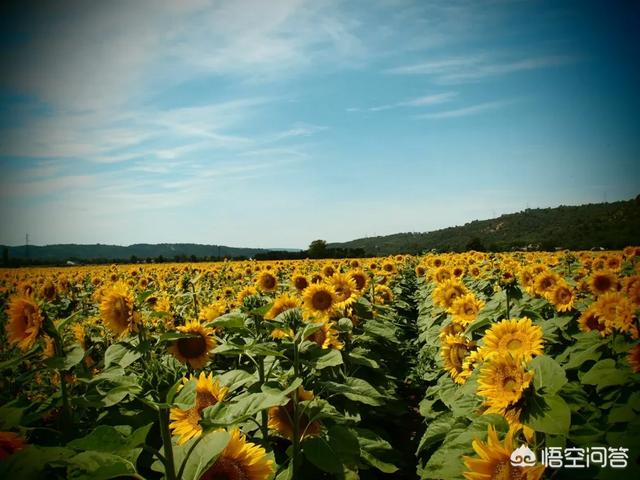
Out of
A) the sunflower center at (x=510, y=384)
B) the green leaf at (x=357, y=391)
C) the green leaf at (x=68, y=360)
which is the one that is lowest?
the green leaf at (x=357, y=391)

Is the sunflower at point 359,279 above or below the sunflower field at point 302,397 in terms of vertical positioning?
above

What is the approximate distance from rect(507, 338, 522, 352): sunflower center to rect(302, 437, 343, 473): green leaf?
150 centimetres

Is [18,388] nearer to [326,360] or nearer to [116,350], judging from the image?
[116,350]

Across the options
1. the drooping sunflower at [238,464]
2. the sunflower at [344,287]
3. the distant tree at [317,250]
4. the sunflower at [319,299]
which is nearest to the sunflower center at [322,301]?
the sunflower at [319,299]

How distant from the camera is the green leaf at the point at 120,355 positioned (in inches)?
119

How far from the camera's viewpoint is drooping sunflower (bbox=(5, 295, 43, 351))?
257 centimetres

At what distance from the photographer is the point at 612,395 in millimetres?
2924

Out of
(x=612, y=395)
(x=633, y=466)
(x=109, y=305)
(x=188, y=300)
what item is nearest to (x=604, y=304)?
(x=612, y=395)

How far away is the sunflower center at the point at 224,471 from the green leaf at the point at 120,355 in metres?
1.62

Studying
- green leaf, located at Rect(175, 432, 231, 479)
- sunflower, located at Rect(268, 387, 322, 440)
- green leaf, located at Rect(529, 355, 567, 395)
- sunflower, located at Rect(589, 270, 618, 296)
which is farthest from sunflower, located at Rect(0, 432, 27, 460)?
sunflower, located at Rect(589, 270, 618, 296)

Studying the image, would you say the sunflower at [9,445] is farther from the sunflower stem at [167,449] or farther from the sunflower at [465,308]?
the sunflower at [465,308]

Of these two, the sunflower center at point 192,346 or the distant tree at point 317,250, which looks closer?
the sunflower center at point 192,346

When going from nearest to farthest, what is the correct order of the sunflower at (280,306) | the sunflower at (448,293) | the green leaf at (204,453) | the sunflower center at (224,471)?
the green leaf at (204,453) < the sunflower center at (224,471) < the sunflower at (280,306) < the sunflower at (448,293)

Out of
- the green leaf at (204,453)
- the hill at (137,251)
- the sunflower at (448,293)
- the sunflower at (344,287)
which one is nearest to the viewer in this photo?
the green leaf at (204,453)
